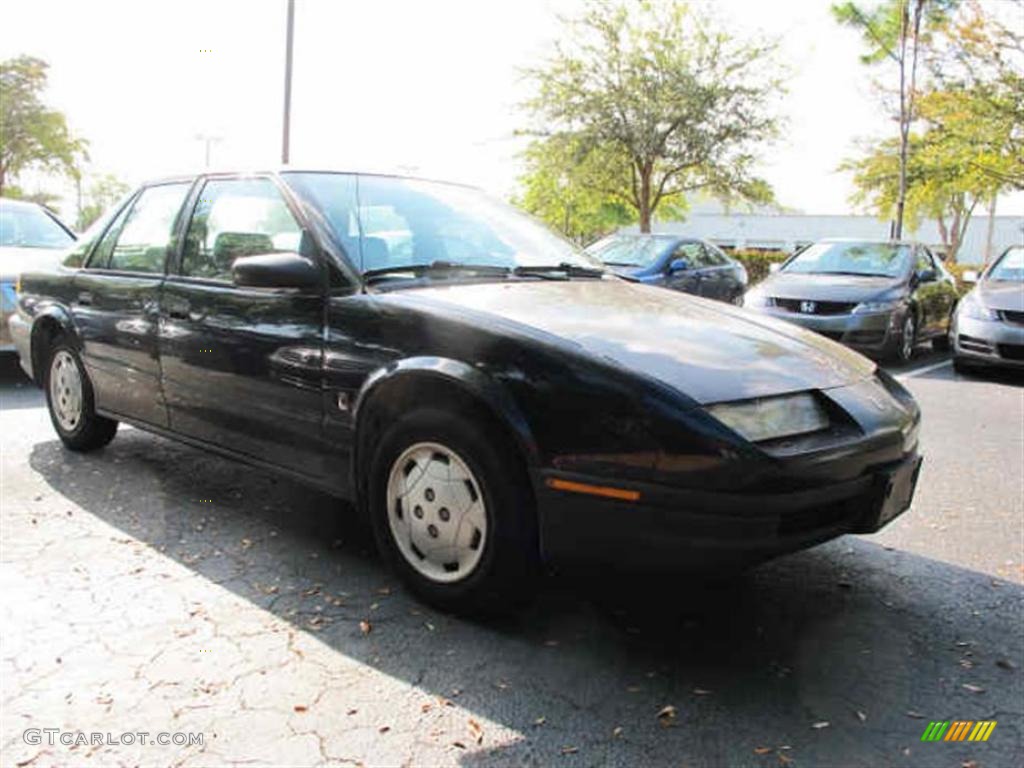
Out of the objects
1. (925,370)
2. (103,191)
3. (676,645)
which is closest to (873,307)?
(925,370)

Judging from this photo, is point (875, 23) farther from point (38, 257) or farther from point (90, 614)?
point (90, 614)

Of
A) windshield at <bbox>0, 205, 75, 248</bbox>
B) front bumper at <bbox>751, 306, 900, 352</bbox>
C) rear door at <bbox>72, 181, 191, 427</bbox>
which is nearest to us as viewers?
rear door at <bbox>72, 181, 191, 427</bbox>

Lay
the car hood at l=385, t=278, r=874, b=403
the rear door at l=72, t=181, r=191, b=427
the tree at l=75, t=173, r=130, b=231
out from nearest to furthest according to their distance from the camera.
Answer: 1. the car hood at l=385, t=278, r=874, b=403
2. the rear door at l=72, t=181, r=191, b=427
3. the tree at l=75, t=173, r=130, b=231

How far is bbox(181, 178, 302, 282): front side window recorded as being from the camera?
148 inches

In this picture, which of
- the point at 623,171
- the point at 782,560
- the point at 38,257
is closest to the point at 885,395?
the point at 782,560

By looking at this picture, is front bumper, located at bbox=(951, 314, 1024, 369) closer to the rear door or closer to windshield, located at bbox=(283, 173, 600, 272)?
windshield, located at bbox=(283, 173, 600, 272)

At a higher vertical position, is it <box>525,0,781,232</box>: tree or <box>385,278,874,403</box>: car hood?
<box>525,0,781,232</box>: tree

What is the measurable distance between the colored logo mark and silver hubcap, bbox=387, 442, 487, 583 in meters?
1.37

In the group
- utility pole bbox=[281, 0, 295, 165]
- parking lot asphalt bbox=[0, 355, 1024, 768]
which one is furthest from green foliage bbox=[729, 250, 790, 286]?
parking lot asphalt bbox=[0, 355, 1024, 768]

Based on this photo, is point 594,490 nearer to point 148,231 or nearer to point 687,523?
point 687,523

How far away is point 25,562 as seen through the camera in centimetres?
354

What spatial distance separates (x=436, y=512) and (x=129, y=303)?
227 centimetres

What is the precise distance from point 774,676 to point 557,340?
1.20m

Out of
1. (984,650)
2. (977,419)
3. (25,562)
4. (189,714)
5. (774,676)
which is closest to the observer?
(189,714)
